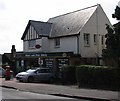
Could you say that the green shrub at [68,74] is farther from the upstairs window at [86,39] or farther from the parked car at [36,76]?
the upstairs window at [86,39]

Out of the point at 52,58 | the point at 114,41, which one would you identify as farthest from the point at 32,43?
the point at 114,41

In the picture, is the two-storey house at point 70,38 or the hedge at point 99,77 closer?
the hedge at point 99,77

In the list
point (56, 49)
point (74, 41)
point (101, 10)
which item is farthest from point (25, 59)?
point (101, 10)

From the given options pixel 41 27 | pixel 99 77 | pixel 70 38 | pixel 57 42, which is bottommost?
pixel 99 77

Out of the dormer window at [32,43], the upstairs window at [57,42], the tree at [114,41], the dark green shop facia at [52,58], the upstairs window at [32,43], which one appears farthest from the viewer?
the dormer window at [32,43]

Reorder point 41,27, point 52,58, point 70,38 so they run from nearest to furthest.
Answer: point 52,58 → point 70,38 → point 41,27

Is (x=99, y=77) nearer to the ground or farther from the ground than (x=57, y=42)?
nearer to the ground

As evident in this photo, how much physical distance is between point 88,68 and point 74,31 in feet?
52.5

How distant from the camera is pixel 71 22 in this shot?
41406mm

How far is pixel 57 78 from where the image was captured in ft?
110

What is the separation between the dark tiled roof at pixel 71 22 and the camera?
129 feet

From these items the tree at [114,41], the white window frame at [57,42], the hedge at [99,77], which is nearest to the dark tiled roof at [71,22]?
the white window frame at [57,42]

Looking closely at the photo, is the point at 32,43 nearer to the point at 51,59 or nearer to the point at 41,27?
the point at 41,27

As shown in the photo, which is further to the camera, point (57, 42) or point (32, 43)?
point (32, 43)
